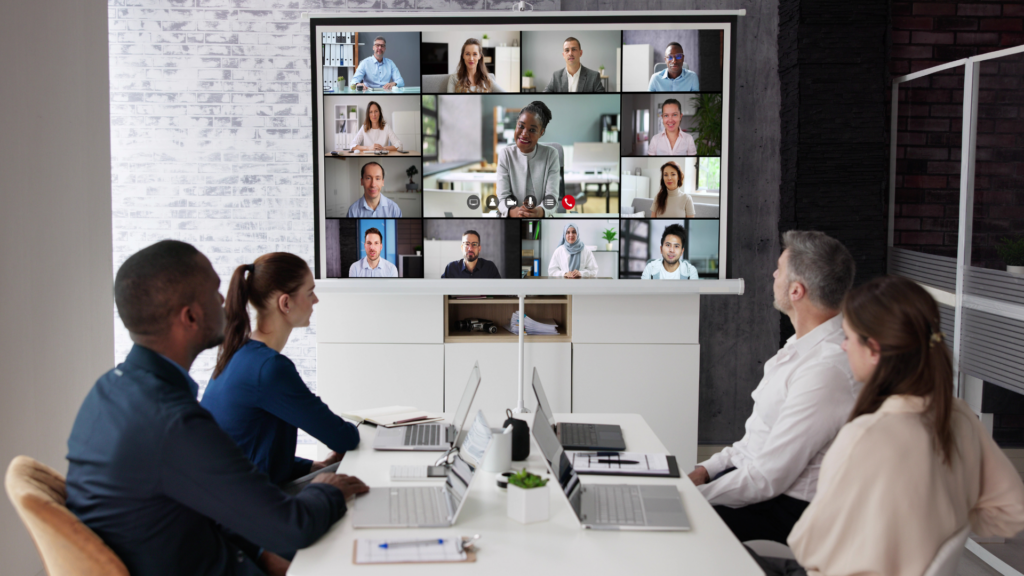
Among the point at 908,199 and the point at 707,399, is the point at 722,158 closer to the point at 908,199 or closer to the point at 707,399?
the point at 908,199

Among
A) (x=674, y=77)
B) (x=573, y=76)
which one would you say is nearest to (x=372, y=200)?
(x=573, y=76)

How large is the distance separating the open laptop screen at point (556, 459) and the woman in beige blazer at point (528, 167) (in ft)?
8.28

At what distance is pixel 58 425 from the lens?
3.18 m

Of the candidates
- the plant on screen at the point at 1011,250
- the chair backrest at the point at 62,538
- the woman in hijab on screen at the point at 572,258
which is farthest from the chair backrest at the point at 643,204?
the chair backrest at the point at 62,538

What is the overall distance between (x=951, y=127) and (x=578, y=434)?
2.59 m

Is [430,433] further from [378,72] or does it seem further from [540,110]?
[378,72]

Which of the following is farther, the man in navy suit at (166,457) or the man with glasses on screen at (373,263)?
the man with glasses on screen at (373,263)

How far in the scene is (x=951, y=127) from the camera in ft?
12.3

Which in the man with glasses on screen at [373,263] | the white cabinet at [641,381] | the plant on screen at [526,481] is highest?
the man with glasses on screen at [373,263]

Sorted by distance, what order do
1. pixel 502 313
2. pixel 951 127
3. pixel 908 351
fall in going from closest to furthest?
pixel 908 351 → pixel 951 127 → pixel 502 313

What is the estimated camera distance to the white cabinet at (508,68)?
13.9ft

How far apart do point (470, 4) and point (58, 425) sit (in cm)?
315

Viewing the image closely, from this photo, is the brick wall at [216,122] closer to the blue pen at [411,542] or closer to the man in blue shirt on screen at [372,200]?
the man in blue shirt on screen at [372,200]

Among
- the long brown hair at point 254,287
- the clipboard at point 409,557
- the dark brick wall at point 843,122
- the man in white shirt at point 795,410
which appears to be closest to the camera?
the clipboard at point 409,557
